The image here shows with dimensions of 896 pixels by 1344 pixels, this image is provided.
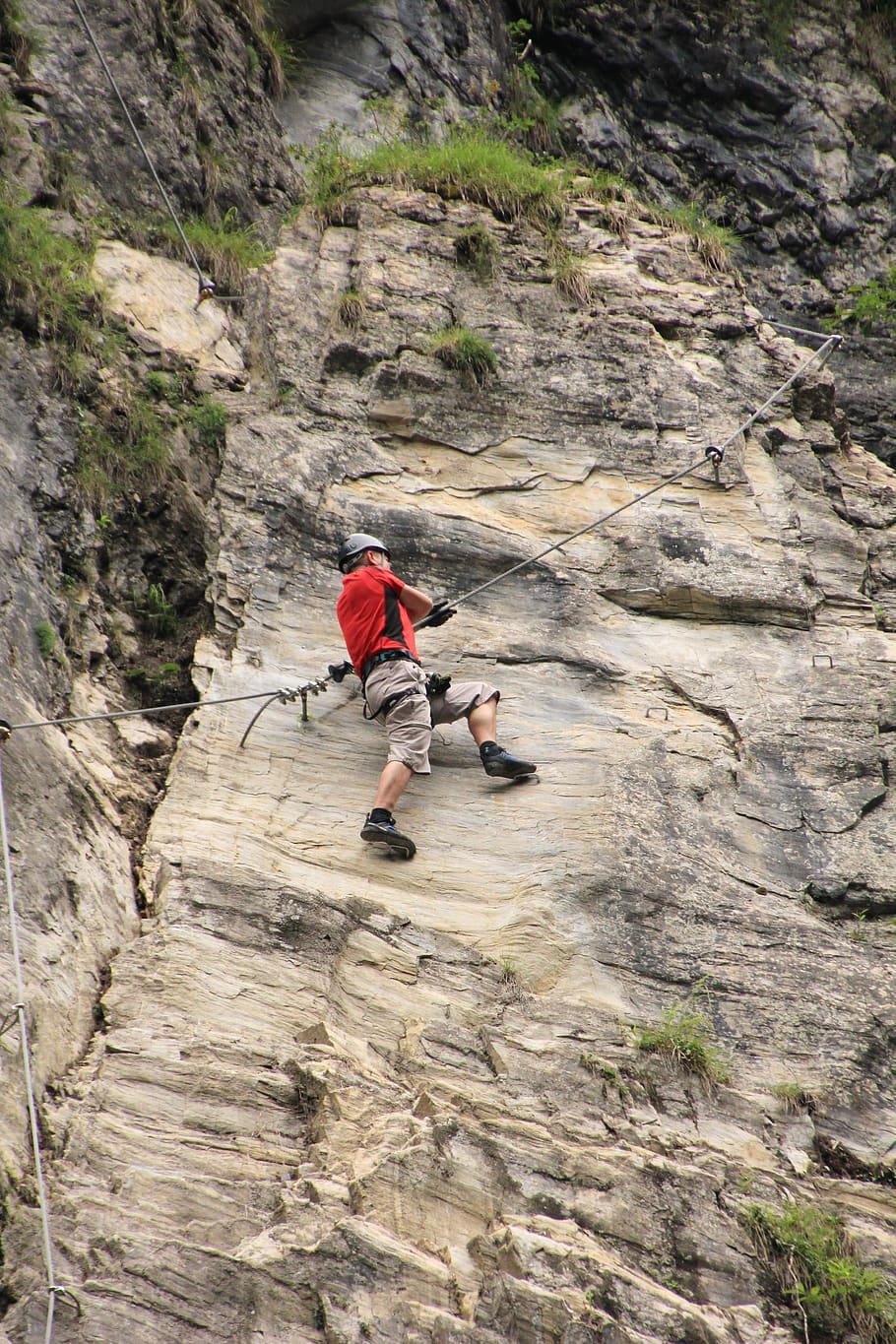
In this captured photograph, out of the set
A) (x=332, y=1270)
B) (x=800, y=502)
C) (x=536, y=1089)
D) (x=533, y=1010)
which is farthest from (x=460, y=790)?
(x=800, y=502)

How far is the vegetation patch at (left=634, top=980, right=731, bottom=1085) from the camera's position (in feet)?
18.1

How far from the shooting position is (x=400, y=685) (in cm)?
671

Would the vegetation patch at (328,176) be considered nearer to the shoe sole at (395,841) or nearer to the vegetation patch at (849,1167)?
the shoe sole at (395,841)

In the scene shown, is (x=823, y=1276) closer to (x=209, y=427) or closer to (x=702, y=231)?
(x=209, y=427)

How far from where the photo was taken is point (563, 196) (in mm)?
10844

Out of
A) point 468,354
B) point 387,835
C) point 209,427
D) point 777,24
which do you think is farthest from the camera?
point 777,24

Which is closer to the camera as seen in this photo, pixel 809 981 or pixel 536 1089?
pixel 536 1089

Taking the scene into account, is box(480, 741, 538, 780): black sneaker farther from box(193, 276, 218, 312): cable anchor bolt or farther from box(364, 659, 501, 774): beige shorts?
box(193, 276, 218, 312): cable anchor bolt

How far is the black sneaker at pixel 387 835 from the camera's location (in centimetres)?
620

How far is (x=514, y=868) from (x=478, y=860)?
0.73ft

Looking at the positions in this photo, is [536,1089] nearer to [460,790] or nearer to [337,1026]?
[337,1026]

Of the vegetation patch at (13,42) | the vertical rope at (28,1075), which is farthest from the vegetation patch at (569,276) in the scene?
the vertical rope at (28,1075)

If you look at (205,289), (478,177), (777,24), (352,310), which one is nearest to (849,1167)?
(352,310)

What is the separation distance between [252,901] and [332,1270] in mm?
1913
